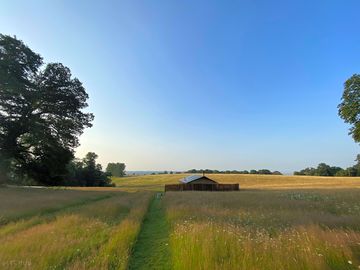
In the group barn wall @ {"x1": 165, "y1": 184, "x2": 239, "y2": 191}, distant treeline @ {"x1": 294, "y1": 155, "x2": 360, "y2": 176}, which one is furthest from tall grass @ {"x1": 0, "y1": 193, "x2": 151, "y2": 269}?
distant treeline @ {"x1": 294, "y1": 155, "x2": 360, "y2": 176}

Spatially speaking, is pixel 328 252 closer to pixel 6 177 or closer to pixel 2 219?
pixel 2 219

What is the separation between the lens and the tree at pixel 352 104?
30562mm

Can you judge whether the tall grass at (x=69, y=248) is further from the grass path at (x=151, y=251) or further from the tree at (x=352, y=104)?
the tree at (x=352, y=104)

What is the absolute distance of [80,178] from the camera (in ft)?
245

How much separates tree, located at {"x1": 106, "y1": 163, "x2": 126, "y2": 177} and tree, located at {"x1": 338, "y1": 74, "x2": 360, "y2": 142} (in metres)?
152

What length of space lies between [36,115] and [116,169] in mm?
141565

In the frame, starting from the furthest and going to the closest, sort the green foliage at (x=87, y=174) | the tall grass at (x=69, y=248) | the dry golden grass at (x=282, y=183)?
the green foliage at (x=87, y=174)
the dry golden grass at (x=282, y=183)
the tall grass at (x=69, y=248)

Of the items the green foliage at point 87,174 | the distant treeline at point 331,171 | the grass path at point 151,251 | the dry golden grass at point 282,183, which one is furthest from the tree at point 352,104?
the distant treeline at point 331,171

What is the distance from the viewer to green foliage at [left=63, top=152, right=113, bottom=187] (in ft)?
236

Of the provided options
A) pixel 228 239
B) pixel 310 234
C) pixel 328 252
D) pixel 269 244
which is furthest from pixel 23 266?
pixel 310 234

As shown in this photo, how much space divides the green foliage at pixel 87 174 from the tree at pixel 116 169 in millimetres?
82413

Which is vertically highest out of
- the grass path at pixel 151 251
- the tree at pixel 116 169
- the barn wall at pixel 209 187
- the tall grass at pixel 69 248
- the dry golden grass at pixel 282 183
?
the tree at pixel 116 169

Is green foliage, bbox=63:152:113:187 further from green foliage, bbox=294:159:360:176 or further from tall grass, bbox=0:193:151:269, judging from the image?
green foliage, bbox=294:159:360:176

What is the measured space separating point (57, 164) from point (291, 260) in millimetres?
35340
